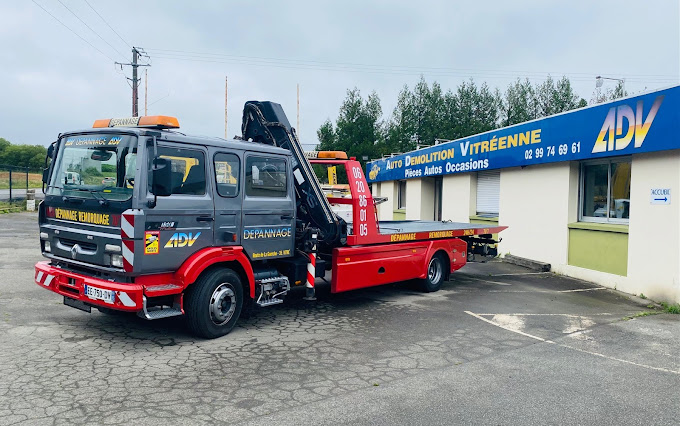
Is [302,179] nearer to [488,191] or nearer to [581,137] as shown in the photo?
[581,137]

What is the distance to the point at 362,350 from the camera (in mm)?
6324

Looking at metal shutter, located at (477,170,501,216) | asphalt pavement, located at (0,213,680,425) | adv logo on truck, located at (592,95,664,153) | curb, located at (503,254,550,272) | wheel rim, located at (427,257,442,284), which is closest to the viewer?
asphalt pavement, located at (0,213,680,425)

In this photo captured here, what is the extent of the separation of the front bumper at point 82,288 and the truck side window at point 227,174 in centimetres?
167

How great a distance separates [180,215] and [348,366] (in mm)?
2625

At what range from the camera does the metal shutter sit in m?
16.2

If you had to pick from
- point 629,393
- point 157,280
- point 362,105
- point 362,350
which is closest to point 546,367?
point 629,393

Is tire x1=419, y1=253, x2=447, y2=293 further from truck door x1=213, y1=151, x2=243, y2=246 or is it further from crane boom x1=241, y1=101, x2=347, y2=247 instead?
truck door x1=213, y1=151, x2=243, y2=246

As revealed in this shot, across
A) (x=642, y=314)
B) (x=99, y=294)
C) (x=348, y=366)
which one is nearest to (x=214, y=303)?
(x=99, y=294)

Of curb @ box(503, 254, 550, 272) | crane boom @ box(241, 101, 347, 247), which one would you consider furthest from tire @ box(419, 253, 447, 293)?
curb @ box(503, 254, 550, 272)

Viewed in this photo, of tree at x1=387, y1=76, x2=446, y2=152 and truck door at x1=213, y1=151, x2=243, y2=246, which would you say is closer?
truck door at x1=213, y1=151, x2=243, y2=246

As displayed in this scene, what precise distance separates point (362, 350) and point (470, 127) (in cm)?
3992

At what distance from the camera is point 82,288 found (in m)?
6.09

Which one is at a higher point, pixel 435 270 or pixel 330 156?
pixel 330 156

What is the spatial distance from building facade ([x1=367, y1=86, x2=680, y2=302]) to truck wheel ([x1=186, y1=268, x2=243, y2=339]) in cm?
794
